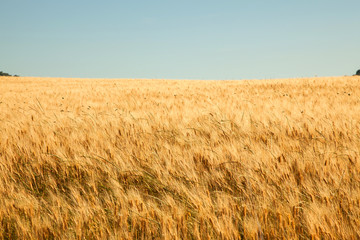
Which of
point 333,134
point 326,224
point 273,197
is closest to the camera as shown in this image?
point 326,224

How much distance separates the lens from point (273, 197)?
139cm


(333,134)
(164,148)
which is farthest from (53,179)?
(333,134)

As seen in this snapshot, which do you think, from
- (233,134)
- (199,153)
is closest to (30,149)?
(199,153)

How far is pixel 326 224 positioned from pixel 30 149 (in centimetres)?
261

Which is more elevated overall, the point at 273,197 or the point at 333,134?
the point at 333,134

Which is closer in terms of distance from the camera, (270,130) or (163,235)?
(163,235)

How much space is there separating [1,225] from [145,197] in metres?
0.82

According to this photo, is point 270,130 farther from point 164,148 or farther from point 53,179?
point 53,179

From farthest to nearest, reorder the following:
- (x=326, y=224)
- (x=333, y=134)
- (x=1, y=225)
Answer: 1. (x=333, y=134)
2. (x=1, y=225)
3. (x=326, y=224)

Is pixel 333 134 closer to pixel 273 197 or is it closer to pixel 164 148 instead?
pixel 273 197

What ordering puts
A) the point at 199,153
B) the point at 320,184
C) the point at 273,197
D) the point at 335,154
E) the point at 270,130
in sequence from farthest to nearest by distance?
the point at 270,130 → the point at 199,153 → the point at 335,154 → the point at 320,184 → the point at 273,197

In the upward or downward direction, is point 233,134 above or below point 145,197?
above

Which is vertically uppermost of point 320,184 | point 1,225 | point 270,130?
point 270,130

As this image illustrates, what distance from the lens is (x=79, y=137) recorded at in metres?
2.75
